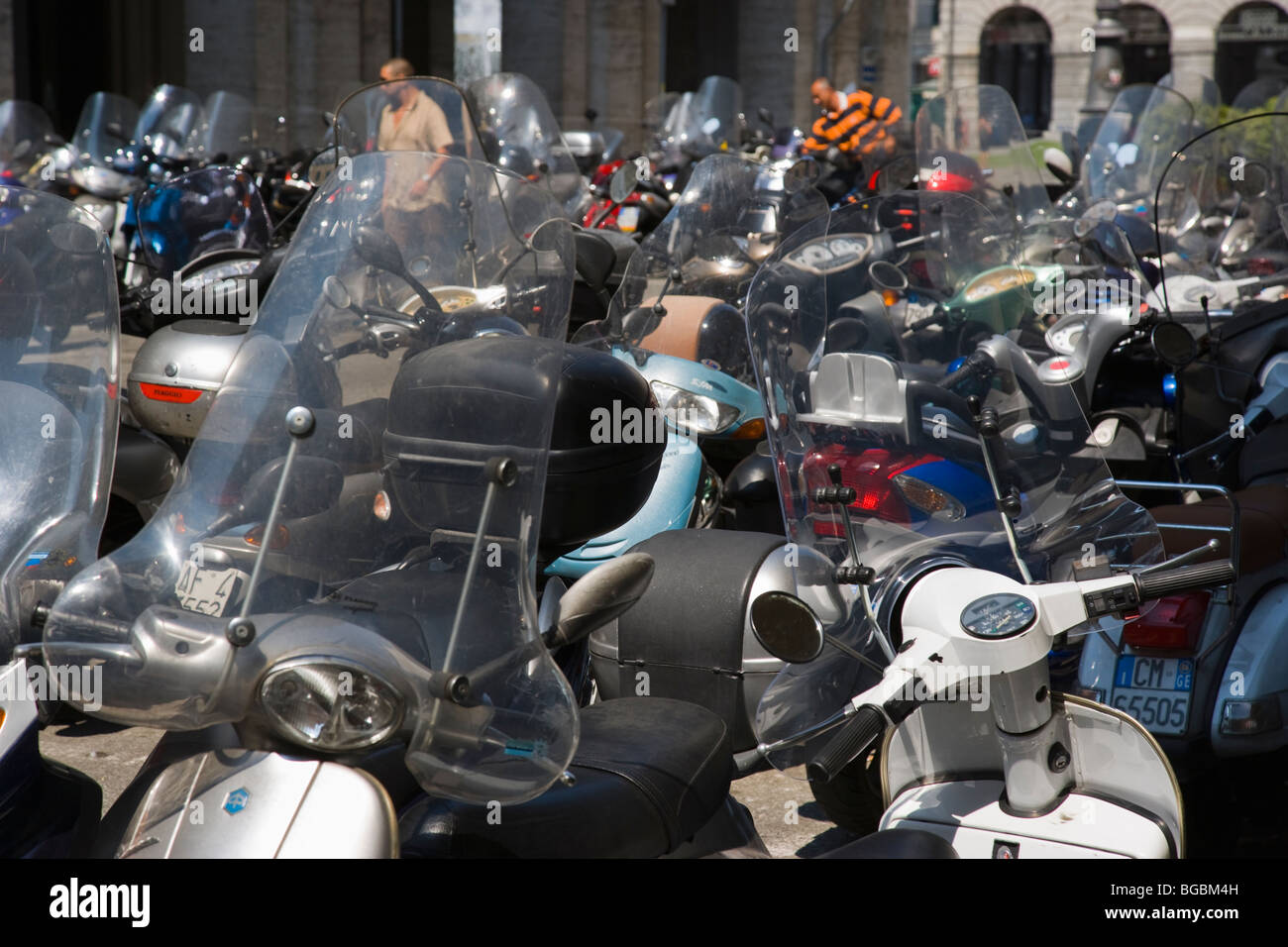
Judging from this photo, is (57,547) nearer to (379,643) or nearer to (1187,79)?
(379,643)

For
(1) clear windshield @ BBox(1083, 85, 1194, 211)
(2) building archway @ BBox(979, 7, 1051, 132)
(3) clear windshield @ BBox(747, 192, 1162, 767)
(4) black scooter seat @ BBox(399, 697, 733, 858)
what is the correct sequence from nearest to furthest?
(4) black scooter seat @ BBox(399, 697, 733, 858), (3) clear windshield @ BBox(747, 192, 1162, 767), (1) clear windshield @ BBox(1083, 85, 1194, 211), (2) building archway @ BBox(979, 7, 1051, 132)

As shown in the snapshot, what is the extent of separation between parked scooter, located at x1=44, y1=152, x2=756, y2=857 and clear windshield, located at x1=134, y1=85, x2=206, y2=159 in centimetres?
1039

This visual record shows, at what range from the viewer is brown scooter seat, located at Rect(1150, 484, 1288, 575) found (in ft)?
10.3

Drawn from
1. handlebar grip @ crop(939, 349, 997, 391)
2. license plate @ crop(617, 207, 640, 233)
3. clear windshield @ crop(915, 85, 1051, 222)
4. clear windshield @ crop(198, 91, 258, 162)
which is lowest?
handlebar grip @ crop(939, 349, 997, 391)

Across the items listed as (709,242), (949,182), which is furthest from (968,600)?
(949,182)

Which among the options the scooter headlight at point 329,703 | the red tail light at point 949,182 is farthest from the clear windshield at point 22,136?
the scooter headlight at point 329,703

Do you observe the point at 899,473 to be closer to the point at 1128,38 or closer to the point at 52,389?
the point at 52,389

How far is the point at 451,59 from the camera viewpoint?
32.1 meters

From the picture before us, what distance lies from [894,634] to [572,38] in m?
21.3

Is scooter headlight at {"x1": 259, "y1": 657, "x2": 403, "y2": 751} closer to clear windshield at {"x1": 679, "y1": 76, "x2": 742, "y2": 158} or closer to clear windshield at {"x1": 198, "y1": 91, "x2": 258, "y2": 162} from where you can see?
clear windshield at {"x1": 198, "y1": 91, "x2": 258, "y2": 162}

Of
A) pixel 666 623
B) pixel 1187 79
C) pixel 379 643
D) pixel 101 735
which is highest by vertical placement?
pixel 1187 79

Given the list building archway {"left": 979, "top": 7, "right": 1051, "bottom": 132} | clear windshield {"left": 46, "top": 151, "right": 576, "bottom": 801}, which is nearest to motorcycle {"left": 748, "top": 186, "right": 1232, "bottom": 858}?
clear windshield {"left": 46, "top": 151, "right": 576, "bottom": 801}

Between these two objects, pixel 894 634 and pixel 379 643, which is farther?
pixel 894 634
